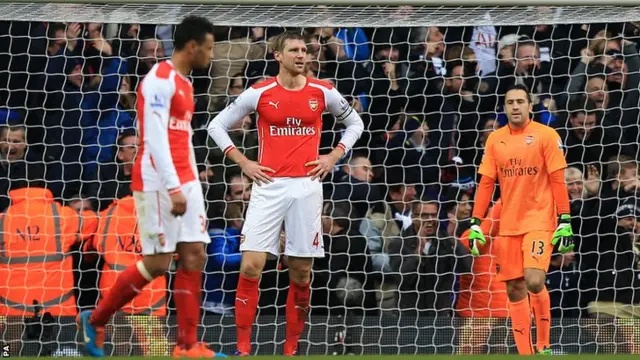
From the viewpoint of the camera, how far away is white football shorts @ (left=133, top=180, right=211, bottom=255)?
7.27m

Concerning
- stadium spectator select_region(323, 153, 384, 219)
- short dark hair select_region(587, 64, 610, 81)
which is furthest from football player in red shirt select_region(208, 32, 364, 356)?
short dark hair select_region(587, 64, 610, 81)

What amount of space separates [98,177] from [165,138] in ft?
14.0

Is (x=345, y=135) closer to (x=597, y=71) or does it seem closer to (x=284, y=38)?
(x=284, y=38)

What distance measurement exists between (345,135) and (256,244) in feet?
3.32

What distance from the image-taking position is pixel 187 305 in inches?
288

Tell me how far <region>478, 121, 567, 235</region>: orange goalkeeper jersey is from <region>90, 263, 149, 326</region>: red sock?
338 cm

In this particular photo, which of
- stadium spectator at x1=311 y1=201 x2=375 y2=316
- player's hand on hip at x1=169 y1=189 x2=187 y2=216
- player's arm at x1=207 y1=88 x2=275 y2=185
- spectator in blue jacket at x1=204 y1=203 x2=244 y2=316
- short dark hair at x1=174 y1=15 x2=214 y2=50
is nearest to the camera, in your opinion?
player's hand on hip at x1=169 y1=189 x2=187 y2=216

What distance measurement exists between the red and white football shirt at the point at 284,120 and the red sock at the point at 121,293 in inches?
78.1

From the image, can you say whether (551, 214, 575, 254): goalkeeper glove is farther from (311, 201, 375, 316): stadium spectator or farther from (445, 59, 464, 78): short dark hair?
(445, 59, 464, 78): short dark hair

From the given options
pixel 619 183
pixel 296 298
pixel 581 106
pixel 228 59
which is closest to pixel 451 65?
pixel 581 106

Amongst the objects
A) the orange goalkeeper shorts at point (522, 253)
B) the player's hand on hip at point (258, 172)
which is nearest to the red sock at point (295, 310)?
the player's hand on hip at point (258, 172)

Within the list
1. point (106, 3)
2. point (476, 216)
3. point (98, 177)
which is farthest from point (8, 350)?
point (476, 216)

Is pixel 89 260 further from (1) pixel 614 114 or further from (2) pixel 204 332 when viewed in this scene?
(1) pixel 614 114

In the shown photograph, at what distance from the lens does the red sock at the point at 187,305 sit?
7305 mm
